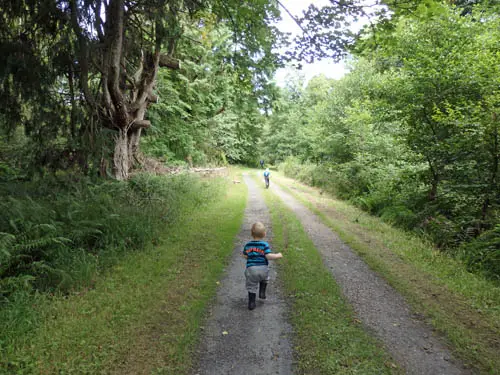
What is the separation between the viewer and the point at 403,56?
12531mm

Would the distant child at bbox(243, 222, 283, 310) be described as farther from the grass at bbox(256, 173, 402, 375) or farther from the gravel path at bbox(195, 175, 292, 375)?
the grass at bbox(256, 173, 402, 375)

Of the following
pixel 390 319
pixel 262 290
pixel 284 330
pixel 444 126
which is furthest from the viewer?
pixel 444 126

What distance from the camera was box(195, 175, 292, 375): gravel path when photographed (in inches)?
137

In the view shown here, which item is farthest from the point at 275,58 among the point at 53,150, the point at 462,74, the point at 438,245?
the point at 438,245

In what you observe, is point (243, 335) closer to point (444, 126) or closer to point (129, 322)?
point (129, 322)

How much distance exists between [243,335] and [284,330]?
2.04 feet

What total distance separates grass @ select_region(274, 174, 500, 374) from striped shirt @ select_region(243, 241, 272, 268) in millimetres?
2777

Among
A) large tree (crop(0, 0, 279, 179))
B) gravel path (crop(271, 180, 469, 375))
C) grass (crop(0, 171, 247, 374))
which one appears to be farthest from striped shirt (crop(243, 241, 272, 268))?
large tree (crop(0, 0, 279, 179))

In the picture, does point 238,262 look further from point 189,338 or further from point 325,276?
point 189,338

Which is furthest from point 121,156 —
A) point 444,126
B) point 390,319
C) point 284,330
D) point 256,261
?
point 444,126

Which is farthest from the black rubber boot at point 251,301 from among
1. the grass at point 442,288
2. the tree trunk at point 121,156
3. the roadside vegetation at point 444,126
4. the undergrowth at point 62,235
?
the tree trunk at point 121,156

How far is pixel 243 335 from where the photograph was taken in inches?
162

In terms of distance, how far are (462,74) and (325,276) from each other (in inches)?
339

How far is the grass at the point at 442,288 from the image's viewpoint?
3.98 meters
